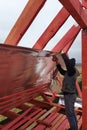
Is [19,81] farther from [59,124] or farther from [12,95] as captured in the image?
[59,124]

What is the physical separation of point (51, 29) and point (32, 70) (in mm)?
1241

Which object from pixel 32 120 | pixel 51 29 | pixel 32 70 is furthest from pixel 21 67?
pixel 32 120

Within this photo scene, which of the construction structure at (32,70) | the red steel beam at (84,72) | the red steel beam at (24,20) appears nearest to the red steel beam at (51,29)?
the construction structure at (32,70)

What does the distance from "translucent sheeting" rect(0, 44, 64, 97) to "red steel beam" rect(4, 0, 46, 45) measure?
0.37 m

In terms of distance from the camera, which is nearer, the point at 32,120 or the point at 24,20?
the point at 24,20

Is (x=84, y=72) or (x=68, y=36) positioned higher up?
(x=68, y=36)

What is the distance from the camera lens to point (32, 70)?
5.18m

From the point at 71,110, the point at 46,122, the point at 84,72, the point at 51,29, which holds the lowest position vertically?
the point at 46,122

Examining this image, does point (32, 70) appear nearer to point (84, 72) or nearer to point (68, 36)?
point (84, 72)

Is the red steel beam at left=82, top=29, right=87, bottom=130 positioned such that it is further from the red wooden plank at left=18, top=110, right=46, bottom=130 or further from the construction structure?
the red wooden plank at left=18, top=110, right=46, bottom=130

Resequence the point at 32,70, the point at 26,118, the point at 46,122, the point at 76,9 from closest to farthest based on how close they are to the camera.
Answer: the point at 76,9 < the point at 32,70 < the point at 46,122 < the point at 26,118

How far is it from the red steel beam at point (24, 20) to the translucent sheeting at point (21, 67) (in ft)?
1.23

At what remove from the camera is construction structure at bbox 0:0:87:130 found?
Result: 3910 mm

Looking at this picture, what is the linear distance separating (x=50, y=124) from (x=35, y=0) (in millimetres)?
2793
